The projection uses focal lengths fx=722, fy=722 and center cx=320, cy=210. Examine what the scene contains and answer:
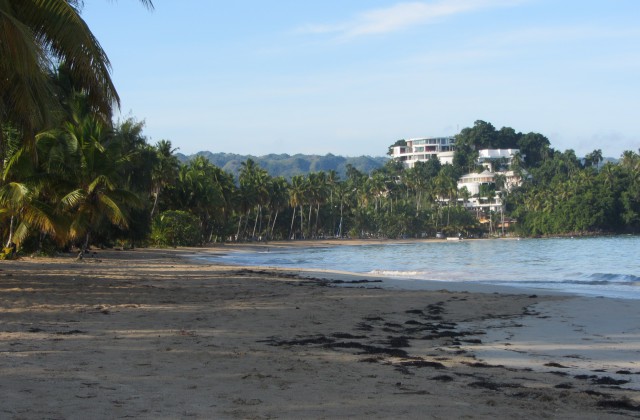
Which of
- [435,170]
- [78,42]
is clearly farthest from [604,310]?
[435,170]

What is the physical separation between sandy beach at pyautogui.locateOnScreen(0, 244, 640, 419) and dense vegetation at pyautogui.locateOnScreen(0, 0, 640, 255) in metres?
4.10

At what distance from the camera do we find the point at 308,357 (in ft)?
29.0

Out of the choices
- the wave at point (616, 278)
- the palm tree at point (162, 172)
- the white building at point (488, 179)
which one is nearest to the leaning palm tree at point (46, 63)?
the wave at point (616, 278)

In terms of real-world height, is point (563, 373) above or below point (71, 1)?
below

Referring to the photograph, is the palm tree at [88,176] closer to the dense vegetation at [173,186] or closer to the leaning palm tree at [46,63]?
the dense vegetation at [173,186]

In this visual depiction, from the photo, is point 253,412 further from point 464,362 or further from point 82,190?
point 82,190

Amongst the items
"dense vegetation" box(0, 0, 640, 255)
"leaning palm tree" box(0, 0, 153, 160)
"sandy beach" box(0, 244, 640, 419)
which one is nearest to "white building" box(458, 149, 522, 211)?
"dense vegetation" box(0, 0, 640, 255)

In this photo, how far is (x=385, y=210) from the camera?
12938 centimetres

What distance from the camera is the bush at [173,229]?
60531 mm

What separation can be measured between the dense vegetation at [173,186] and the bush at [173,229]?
128 millimetres

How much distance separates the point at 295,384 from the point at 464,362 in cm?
265

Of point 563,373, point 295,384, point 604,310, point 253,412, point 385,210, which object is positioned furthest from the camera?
point 385,210

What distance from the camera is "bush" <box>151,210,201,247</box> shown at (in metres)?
60.5

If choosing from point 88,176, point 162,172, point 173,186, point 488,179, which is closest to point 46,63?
point 88,176
